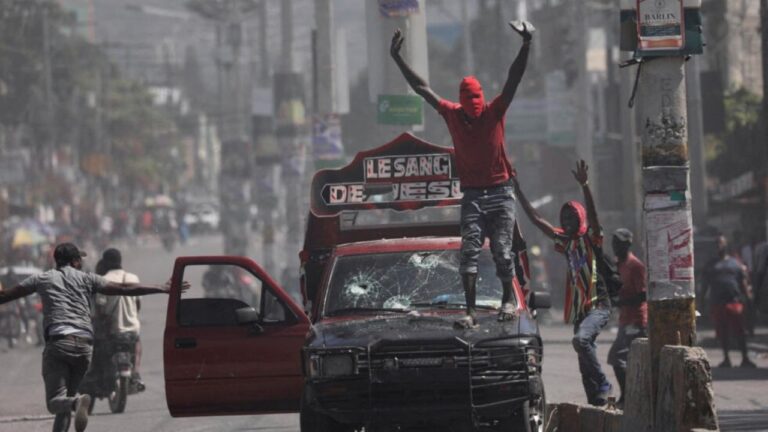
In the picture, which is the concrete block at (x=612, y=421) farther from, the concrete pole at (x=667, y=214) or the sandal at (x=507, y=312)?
the sandal at (x=507, y=312)

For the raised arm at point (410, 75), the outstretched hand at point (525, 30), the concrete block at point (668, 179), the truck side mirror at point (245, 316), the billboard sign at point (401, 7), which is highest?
the billboard sign at point (401, 7)

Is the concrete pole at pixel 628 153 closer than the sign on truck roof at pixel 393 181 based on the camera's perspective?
No

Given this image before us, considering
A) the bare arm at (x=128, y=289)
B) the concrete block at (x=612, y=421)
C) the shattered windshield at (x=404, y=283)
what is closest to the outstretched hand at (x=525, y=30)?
the shattered windshield at (x=404, y=283)

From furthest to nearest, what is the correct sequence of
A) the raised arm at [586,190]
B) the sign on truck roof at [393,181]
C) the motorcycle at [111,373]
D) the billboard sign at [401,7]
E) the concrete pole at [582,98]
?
1. the concrete pole at [582,98]
2. the billboard sign at [401,7]
3. the motorcycle at [111,373]
4. the sign on truck roof at [393,181]
5. the raised arm at [586,190]

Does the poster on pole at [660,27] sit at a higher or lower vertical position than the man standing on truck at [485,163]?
higher

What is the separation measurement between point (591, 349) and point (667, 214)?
266 centimetres

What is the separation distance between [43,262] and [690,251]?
3868cm

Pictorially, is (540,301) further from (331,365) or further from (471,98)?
(331,365)

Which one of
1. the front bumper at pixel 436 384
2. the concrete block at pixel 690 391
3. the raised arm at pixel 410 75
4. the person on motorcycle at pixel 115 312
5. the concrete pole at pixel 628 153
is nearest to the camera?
the concrete block at pixel 690 391

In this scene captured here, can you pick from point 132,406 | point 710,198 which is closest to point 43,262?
point 710,198

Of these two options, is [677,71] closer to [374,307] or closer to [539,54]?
[374,307]

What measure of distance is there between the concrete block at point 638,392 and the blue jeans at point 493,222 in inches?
40.0

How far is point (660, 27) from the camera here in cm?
1045

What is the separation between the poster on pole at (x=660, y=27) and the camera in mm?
10445
